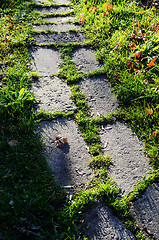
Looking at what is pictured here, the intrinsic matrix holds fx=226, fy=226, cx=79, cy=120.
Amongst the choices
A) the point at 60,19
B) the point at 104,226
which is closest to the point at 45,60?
the point at 60,19

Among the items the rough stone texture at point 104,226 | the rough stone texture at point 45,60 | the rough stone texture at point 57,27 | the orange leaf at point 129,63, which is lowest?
the rough stone texture at point 104,226

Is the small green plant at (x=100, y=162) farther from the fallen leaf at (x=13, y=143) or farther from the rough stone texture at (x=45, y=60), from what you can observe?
the rough stone texture at (x=45, y=60)

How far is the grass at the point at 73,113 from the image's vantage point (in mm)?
1809

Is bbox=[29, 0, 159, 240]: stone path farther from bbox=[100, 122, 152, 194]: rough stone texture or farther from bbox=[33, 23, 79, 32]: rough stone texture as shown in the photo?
bbox=[33, 23, 79, 32]: rough stone texture

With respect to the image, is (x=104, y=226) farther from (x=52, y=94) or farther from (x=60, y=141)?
(x=52, y=94)

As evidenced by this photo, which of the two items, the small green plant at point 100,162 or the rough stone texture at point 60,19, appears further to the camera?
the rough stone texture at point 60,19

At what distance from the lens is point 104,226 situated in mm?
1812

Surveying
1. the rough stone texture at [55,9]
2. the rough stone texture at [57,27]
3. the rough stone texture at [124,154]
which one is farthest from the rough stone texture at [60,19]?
the rough stone texture at [124,154]

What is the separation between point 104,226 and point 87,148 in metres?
0.79

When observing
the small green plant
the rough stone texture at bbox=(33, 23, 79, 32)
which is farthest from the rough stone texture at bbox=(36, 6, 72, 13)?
the small green plant

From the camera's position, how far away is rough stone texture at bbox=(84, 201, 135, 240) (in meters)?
1.77

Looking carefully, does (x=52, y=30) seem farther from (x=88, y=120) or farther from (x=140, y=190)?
(x=140, y=190)

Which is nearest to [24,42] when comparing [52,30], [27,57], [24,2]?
[27,57]

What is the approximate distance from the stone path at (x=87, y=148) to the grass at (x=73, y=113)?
0.07 meters
